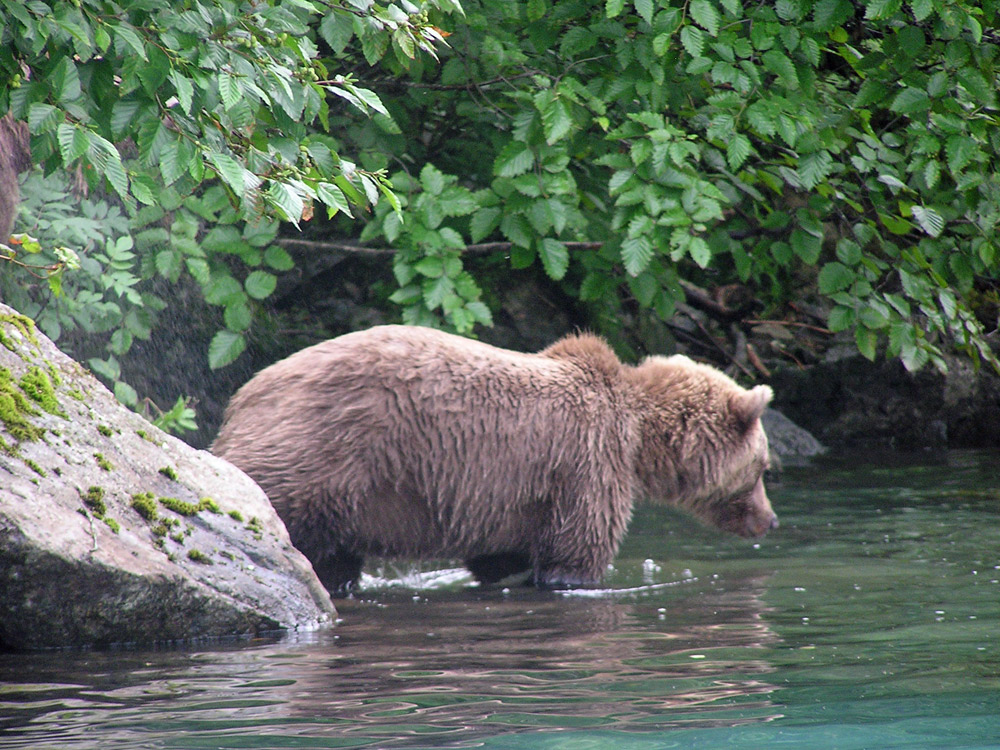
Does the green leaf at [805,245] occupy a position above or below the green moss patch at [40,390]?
above

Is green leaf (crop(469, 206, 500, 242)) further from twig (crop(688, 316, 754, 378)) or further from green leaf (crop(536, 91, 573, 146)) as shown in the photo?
twig (crop(688, 316, 754, 378))

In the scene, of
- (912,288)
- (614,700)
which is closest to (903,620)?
(614,700)

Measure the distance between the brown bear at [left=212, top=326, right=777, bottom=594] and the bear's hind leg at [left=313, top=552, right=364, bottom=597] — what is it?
1cm

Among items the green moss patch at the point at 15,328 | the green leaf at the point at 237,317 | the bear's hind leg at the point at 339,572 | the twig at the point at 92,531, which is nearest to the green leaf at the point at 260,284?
the green leaf at the point at 237,317

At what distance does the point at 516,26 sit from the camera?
886 centimetres

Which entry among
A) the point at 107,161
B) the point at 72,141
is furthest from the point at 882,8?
the point at 72,141

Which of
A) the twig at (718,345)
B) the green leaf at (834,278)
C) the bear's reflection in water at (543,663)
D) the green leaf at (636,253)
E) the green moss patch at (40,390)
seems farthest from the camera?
the twig at (718,345)

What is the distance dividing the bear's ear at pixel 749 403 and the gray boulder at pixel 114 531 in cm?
307

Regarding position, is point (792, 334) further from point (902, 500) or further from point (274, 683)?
point (274, 683)

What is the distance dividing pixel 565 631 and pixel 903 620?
1487 mm

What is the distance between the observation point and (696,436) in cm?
706

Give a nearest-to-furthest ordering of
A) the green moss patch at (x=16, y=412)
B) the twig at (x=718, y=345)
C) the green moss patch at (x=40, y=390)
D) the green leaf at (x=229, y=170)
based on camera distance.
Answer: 1. the green leaf at (x=229, y=170)
2. the green moss patch at (x=16, y=412)
3. the green moss patch at (x=40, y=390)
4. the twig at (x=718, y=345)

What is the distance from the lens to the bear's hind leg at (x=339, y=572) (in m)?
6.15

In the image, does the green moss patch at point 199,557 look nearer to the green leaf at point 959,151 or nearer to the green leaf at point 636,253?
the green leaf at point 636,253
